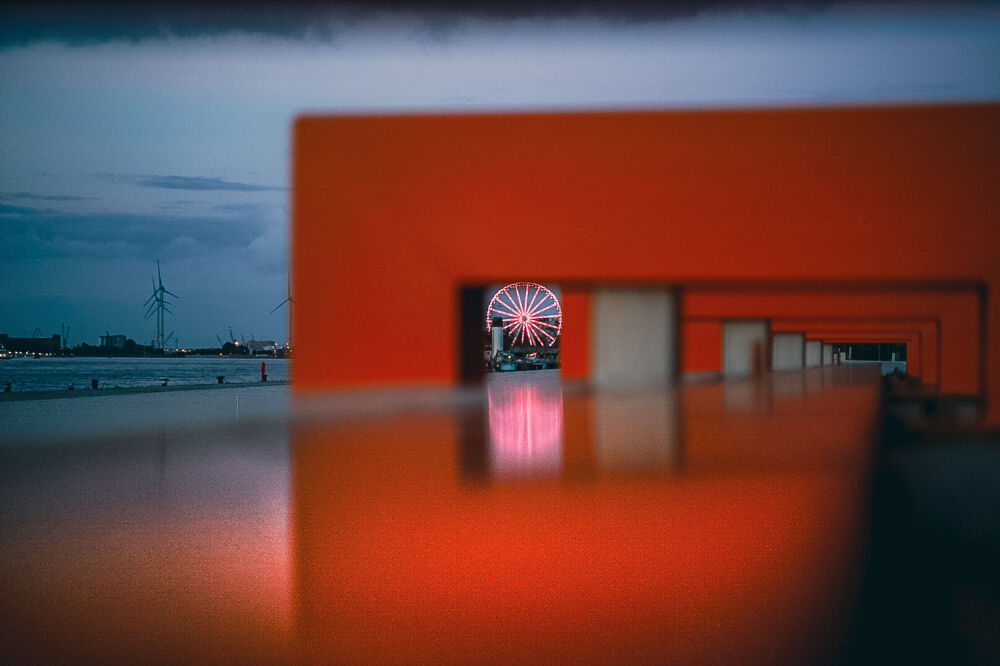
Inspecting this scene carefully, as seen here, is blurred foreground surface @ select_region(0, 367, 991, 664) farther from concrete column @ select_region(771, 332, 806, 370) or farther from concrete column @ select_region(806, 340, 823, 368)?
concrete column @ select_region(806, 340, 823, 368)

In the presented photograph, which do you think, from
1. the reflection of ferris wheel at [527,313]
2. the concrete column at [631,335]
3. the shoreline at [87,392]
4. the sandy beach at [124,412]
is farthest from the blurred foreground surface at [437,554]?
the reflection of ferris wheel at [527,313]

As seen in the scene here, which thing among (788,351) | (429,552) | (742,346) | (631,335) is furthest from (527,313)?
(429,552)

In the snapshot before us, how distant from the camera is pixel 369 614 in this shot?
307 cm

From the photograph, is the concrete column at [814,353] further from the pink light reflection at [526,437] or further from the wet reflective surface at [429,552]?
the wet reflective surface at [429,552]

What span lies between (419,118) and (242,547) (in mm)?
8644

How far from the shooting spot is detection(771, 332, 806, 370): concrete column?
4344 centimetres

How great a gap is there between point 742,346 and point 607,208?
865 inches

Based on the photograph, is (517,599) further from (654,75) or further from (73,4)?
(654,75)

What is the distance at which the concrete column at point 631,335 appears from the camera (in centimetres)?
1769

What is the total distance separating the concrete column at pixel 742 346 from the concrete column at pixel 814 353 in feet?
80.2

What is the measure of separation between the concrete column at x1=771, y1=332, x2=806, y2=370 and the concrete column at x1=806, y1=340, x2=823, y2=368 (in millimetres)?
8653

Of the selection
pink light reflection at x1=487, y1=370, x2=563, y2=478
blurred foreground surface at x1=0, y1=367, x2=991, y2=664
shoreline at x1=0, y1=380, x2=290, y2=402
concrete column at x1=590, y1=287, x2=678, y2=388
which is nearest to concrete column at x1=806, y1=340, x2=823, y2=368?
concrete column at x1=590, y1=287, x2=678, y2=388

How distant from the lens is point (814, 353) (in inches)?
2264

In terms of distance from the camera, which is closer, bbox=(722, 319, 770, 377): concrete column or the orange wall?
the orange wall
